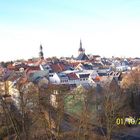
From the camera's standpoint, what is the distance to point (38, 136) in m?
21.7

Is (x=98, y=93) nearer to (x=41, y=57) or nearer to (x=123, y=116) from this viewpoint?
(x=123, y=116)

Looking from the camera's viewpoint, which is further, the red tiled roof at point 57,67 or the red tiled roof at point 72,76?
the red tiled roof at point 57,67

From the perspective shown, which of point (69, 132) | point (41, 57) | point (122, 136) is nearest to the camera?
point (69, 132)

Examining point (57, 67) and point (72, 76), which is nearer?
point (72, 76)

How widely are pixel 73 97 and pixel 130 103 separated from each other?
23.8 ft

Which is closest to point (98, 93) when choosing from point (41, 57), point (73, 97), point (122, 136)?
point (73, 97)

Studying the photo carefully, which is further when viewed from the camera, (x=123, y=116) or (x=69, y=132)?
(x=123, y=116)

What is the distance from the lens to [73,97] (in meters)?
32.2

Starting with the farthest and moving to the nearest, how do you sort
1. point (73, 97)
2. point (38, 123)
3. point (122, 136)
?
point (73, 97), point (122, 136), point (38, 123)

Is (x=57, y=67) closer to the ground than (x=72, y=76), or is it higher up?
higher up

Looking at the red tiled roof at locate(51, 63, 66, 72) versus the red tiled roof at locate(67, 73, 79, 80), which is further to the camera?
the red tiled roof at locate(51, 63, 66, 72)

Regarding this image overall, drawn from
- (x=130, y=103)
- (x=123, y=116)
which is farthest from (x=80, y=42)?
(x=123, y=116)

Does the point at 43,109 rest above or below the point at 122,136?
above

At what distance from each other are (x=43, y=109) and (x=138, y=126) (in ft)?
37.4
